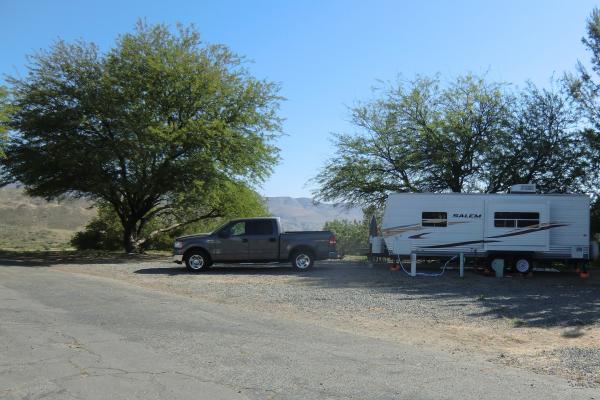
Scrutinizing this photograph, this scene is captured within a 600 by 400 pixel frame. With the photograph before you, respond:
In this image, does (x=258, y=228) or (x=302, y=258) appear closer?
(x=258, y=228)

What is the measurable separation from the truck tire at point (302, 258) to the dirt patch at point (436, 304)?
0.35m

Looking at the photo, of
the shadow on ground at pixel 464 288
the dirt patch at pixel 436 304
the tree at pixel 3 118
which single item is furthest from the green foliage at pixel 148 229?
the dirt patch at pixel 436 304

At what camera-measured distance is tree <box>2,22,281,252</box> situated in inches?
944

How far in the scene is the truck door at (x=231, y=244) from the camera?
1880 cm

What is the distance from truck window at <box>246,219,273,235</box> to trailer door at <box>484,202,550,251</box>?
770cm

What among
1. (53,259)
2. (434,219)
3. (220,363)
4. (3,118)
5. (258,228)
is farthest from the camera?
(53,259)

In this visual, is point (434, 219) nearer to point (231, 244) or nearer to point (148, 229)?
point (231, 244)

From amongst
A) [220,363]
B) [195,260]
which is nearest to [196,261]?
[195,260]

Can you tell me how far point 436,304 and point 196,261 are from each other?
30.6 ft

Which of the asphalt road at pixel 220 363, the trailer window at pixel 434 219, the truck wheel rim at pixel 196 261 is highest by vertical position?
the trailer window at pixel 434 219

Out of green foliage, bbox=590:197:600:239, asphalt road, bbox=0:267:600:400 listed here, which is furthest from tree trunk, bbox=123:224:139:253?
green foliage, bbox=590:197:600:239

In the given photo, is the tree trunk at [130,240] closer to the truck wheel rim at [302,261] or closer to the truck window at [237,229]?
the truck window at [237,229]

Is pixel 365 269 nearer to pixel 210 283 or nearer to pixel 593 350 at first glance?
pixel 210 283

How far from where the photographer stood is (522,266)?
19.1 m
